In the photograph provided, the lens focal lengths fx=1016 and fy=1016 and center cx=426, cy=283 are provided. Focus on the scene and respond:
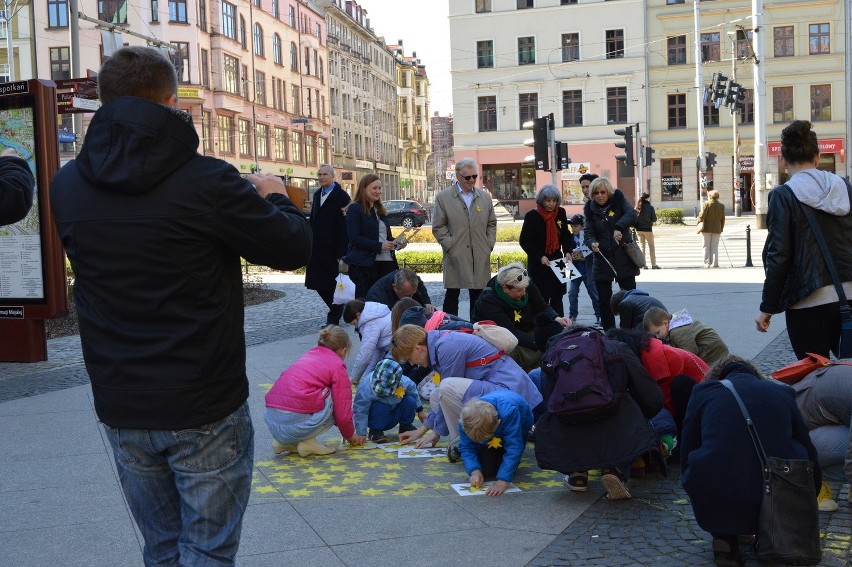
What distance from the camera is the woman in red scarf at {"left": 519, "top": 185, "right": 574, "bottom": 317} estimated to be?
1124 centimetres

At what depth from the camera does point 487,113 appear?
196 feet

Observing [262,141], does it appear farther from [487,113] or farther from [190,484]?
[190,484]

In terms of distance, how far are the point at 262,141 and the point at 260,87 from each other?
3736 millimetres

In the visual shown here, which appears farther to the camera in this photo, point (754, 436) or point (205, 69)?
point (205, 69)

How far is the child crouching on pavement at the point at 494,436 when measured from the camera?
567cm

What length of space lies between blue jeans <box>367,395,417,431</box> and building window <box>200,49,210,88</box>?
54.6m

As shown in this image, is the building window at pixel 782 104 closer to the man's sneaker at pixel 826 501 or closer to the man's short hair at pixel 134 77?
the man's sneaker at pixel 826 501

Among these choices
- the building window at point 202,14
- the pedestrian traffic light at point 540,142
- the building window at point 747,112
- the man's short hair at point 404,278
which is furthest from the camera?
the building window at point 202,14

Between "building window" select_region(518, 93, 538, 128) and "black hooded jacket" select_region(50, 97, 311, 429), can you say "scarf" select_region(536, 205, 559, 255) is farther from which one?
"building window" select_region(518, 93, 538, 128)

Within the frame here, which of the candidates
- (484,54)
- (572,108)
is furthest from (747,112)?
(484,54)

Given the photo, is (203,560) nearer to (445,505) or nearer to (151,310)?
(151,310)

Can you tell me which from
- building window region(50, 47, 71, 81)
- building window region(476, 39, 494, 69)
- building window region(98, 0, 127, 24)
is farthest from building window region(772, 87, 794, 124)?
building window region(50, 47, 71, 81)

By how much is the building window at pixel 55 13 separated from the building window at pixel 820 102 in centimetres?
4110

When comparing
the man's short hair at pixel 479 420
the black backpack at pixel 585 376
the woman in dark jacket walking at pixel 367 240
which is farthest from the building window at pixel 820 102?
the man's short hair at pixel 479 420
